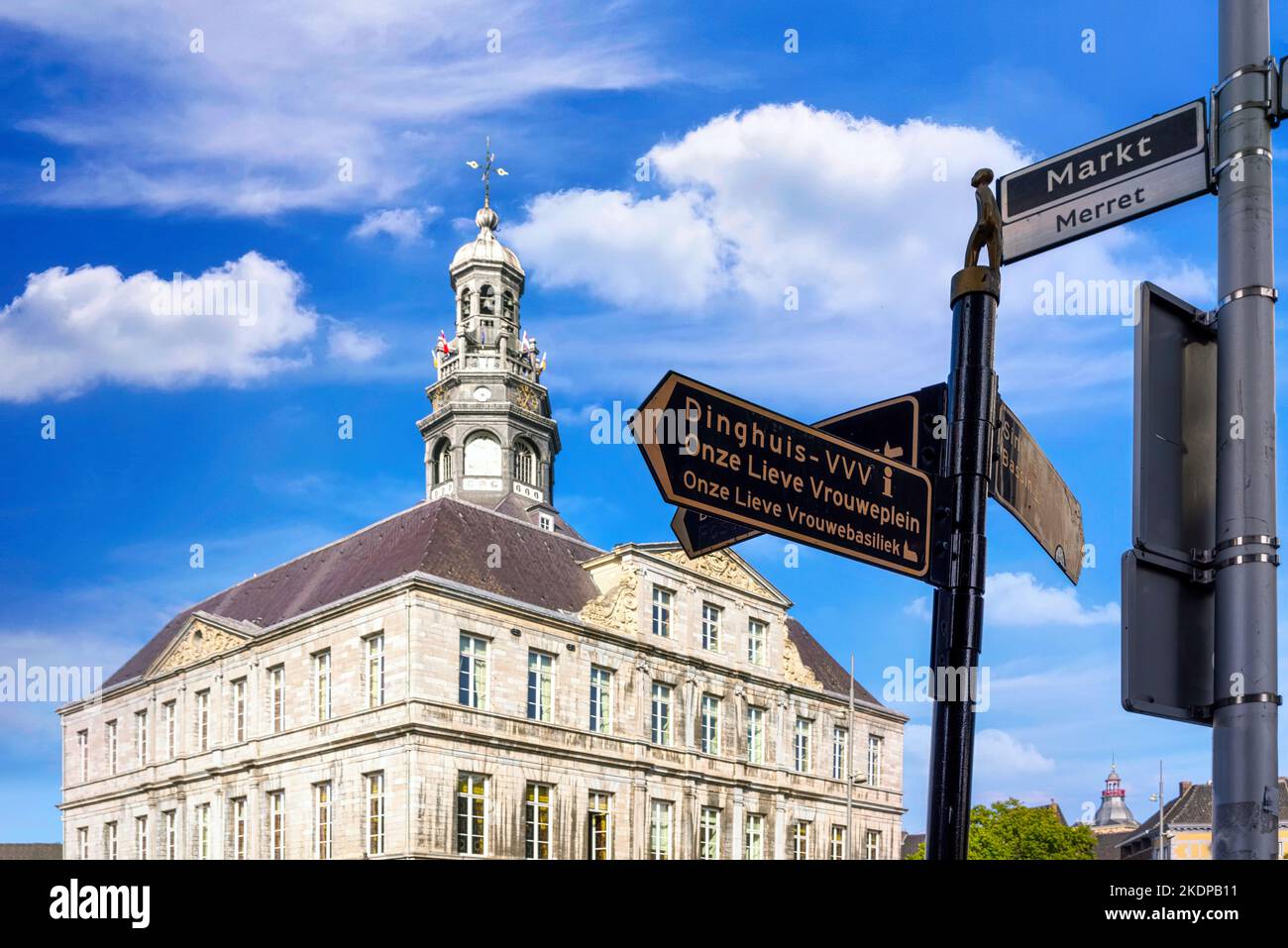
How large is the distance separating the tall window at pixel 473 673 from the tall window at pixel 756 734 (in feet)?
42.4

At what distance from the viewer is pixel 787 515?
4.82m

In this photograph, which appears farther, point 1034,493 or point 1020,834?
point 1020,834

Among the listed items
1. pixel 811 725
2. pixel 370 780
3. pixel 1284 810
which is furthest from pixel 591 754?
pixel 1284 810

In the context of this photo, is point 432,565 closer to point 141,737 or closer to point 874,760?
point 141,737

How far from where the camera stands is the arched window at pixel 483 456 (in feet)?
211

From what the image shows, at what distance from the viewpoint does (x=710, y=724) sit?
5106 cm

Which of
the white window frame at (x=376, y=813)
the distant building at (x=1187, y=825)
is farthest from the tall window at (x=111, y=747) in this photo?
the distant building at (x=1187, y=825)

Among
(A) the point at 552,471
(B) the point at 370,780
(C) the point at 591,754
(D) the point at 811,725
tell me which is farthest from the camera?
(A) the point at 552,471

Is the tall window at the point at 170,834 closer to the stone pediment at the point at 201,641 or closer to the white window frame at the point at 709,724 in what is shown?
the stone pediment at the point at 201,641

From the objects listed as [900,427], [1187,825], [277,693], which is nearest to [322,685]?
[277,693]

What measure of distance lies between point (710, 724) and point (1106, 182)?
4673 cm
